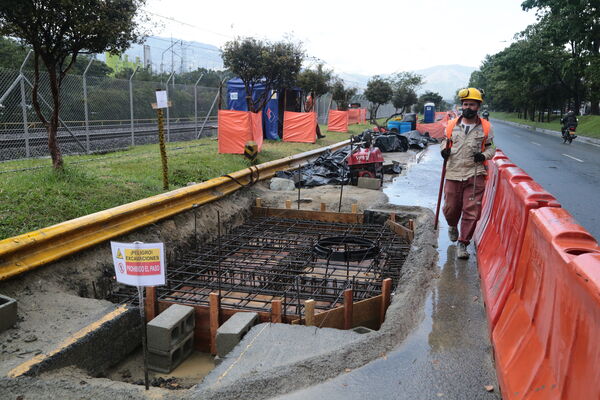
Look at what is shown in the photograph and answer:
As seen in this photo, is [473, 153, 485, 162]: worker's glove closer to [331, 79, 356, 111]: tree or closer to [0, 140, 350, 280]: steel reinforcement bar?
[0, 140, 350, 280]: steel reinforcement bar

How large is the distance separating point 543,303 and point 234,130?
12524 mm

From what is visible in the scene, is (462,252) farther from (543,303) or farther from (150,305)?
(150,305)

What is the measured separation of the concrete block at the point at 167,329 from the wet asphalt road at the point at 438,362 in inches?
71.5

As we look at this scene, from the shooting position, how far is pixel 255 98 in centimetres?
2133

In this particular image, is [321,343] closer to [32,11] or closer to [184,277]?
[184,277]

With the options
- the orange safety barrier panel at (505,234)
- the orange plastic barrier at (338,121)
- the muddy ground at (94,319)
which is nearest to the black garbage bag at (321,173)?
the muddy ground at (94,319)

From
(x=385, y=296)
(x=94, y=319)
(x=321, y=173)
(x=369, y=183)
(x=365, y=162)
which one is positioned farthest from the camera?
(x=321, y=173)

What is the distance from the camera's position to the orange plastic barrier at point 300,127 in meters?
21.8

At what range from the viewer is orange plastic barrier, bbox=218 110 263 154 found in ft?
48.3

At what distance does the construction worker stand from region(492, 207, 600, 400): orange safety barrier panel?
88.5 inches

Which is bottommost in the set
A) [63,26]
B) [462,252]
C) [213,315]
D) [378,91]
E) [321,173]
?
[213,315]

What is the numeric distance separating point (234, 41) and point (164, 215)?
42.6 ft

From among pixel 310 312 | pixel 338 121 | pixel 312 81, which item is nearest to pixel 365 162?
pixel 310 312

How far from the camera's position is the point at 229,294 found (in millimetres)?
5879
